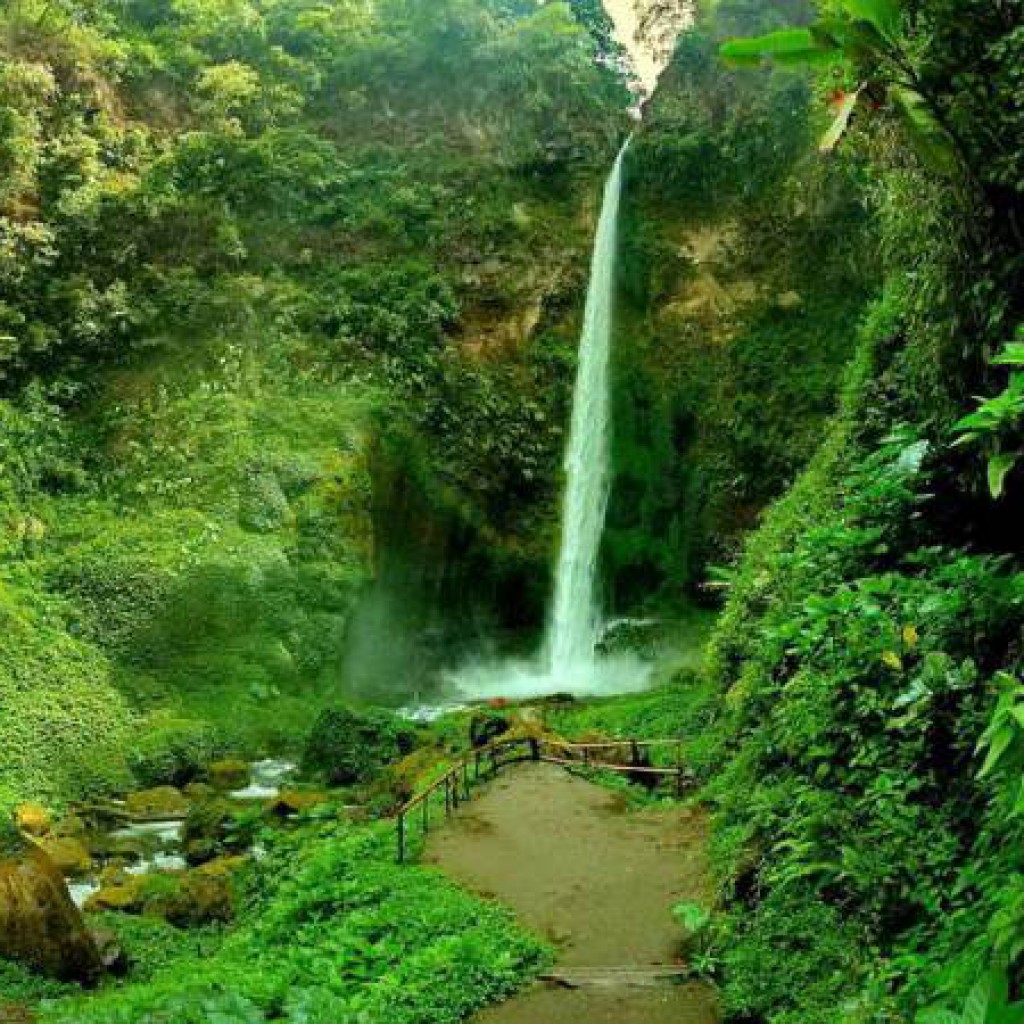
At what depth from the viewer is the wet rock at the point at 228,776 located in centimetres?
1471

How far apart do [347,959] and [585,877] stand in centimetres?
200

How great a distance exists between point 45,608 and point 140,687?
203 cm

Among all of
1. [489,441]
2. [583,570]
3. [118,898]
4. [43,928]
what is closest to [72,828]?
Result: [118,898]

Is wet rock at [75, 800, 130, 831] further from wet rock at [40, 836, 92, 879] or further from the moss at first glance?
wet rock at [40, 836, 92, 879]

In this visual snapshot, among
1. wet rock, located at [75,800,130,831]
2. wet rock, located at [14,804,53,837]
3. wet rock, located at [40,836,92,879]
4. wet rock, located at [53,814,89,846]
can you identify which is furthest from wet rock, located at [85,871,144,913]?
wet rock, located at [75,800,130,831]

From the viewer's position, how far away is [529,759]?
39.9 feet

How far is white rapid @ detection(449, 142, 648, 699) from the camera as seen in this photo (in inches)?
849

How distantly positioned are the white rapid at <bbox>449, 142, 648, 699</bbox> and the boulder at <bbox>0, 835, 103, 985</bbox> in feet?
41.2

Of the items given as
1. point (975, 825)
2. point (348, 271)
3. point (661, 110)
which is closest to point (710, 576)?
point (348, 271)

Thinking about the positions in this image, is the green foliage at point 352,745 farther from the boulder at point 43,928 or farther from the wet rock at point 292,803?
the boulder at point 43,928

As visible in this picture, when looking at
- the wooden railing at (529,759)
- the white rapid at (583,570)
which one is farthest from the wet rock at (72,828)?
the white rapid at (583,570)

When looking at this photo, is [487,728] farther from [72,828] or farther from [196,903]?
[72,828]

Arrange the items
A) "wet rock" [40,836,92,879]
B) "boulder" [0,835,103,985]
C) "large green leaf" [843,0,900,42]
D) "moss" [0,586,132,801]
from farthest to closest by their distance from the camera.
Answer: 1. "moss" [0,586,132,801]
2. "wet rock" [40,836,92,879]
3. "boulder" [0,835,103,985]
4. "large green leaf" [843,0,900,42]

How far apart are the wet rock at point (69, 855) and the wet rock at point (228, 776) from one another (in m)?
2.71
